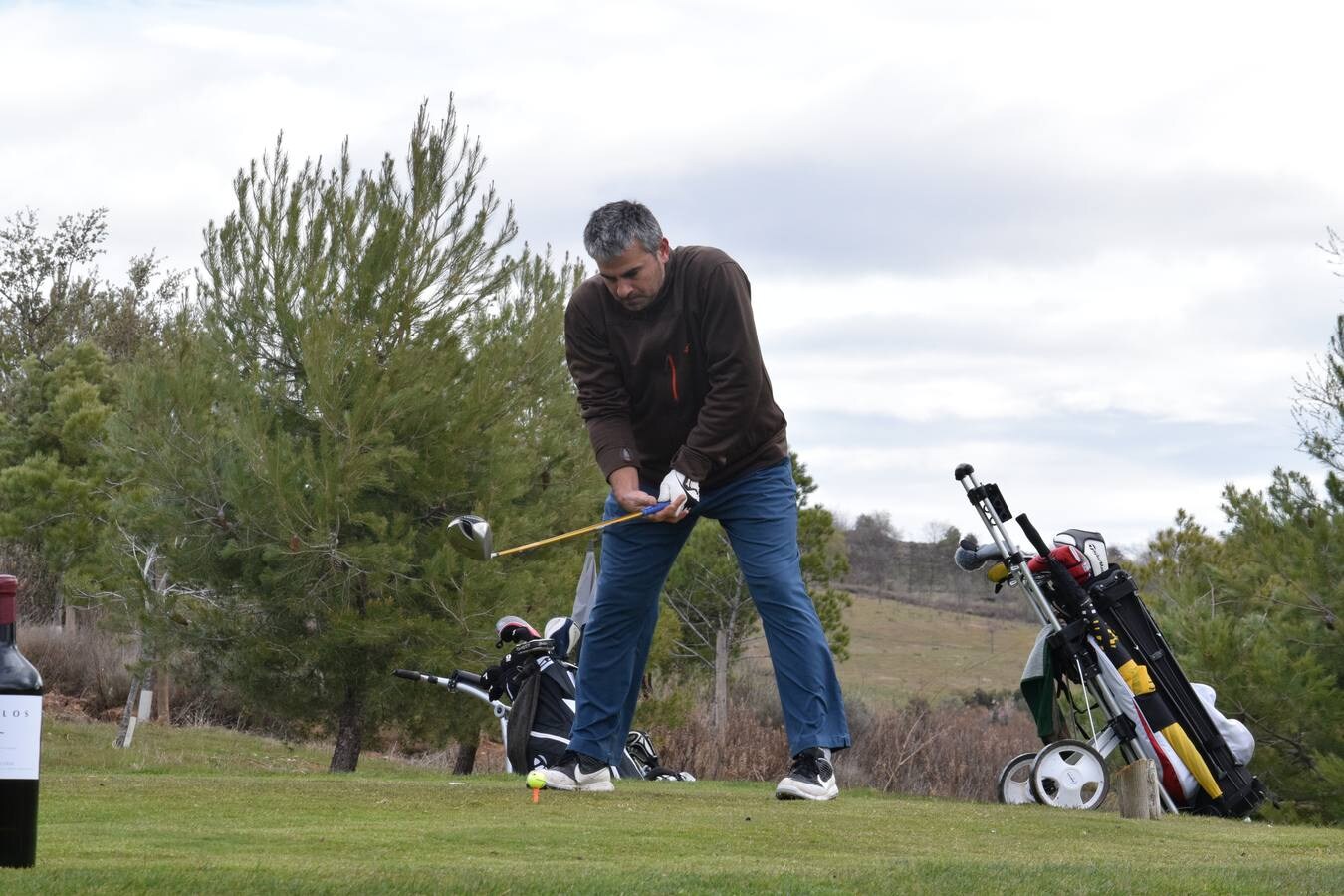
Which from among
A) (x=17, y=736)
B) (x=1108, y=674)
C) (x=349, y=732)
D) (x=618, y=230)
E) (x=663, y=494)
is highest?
(x=618, y=230)

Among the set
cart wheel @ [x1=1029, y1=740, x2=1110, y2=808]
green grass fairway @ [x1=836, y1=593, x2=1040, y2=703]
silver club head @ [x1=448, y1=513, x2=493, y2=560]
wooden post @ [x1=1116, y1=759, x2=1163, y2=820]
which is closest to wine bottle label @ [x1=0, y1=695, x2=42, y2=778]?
silver club head @ [x1=448, y1=513, x2=493, y2=560]

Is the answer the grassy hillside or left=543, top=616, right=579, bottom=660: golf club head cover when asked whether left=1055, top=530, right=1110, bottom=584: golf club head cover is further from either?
the grassy hillside

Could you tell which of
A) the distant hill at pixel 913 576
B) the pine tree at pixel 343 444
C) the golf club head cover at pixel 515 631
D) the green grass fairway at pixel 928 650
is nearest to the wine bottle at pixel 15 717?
the golf club head cover at pixel 515 631

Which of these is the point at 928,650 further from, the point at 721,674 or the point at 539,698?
the point at 539,698

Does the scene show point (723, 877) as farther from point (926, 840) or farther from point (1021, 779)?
point (1021, 779)

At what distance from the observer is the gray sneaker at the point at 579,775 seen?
567 cm

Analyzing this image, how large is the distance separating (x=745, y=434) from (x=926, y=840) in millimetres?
1647

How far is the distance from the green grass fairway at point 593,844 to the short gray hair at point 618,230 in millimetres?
1840

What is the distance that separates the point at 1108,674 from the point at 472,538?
384 centimetres

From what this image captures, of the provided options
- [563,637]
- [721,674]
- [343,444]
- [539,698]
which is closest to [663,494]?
[539,698]

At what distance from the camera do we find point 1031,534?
8352 millimetres

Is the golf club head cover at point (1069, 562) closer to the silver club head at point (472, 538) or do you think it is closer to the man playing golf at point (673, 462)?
the man playing golf at point (673, 462)

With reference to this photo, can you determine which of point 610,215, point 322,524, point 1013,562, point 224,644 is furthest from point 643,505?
point 224,644

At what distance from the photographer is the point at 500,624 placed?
1220cm
